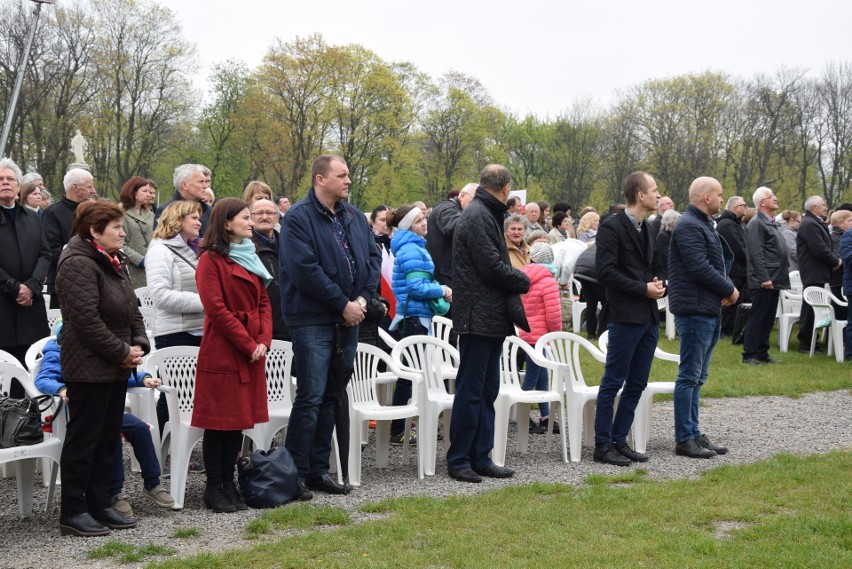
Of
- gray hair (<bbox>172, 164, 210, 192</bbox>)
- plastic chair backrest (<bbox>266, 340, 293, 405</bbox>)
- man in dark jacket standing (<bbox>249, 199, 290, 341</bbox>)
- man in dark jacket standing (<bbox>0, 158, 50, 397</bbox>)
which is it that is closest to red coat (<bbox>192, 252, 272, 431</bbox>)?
plastic chair backrest (<bbox>266, 340, 293, 405</bbox>)

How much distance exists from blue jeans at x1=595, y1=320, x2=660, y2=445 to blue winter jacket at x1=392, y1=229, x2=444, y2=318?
62.6 inches

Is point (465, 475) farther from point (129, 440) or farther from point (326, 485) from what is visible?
point (129, 440)

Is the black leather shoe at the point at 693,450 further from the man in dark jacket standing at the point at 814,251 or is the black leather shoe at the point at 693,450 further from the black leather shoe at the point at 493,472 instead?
the man in dark jacket standing at the point at 814,251

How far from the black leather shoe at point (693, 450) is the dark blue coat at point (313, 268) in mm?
3026

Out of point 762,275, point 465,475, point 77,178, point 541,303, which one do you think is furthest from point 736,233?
point 77,178

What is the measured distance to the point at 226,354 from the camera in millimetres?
5469

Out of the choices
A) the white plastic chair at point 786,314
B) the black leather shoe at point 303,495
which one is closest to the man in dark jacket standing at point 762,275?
the white plastic chair at point 786,314

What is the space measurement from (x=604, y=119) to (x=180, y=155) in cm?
2150

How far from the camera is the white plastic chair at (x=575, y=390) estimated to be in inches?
282

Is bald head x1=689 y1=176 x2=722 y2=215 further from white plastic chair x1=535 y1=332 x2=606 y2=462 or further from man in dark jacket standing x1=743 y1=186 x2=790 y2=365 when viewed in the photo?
man in dark jacket standing x1=743 y1=186 x2=790 y2=365

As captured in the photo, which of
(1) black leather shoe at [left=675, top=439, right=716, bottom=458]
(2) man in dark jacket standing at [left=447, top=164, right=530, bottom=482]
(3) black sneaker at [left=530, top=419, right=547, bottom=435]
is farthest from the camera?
(3) black sneaker at [left=530, top=419, right=547, bottom=435]

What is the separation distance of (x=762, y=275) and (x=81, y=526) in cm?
962

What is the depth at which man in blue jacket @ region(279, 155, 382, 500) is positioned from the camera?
5789 millimetres

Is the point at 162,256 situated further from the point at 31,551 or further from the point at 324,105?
the point at 324,105
